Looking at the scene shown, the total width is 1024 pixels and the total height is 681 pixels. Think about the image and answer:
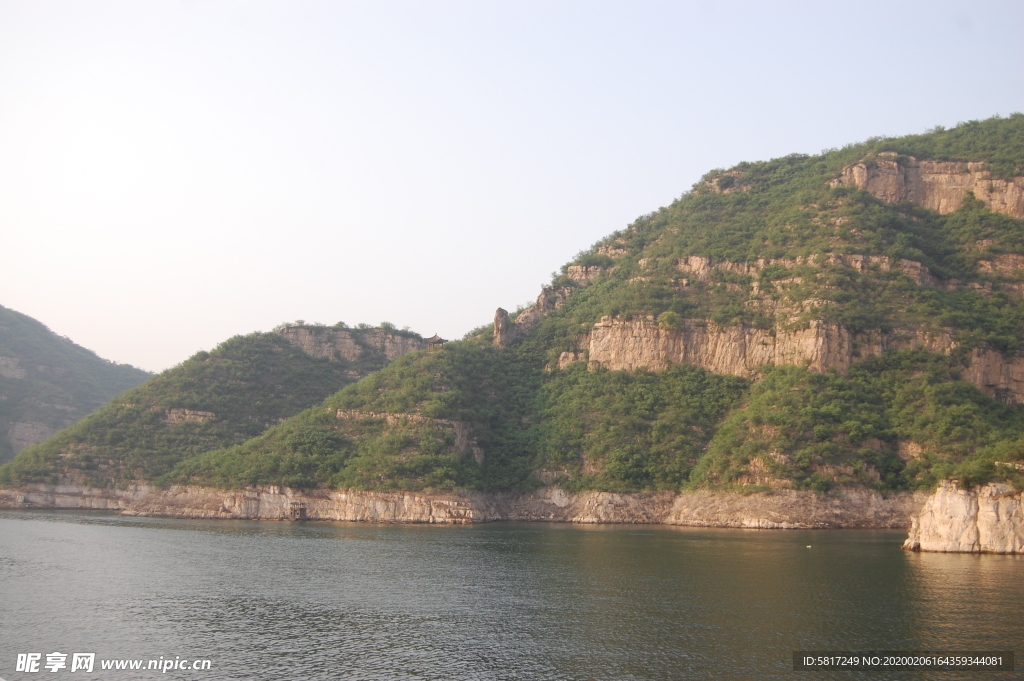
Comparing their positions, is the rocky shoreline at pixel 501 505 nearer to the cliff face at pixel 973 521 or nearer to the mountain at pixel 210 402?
the mountain at pixel 210 402

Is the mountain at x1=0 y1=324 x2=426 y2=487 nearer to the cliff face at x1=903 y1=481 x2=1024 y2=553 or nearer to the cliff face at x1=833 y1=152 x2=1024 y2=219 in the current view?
the cliff face at x1=833 y1=152 x2=1024 y2=219

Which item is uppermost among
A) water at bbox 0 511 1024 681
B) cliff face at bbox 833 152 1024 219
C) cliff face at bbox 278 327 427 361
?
cliff face at bbox 833 152 1024 219

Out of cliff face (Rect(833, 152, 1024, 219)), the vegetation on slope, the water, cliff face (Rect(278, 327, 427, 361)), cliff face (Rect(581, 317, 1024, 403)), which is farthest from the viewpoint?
cliff face (Rect(278, 327, 427, 361))

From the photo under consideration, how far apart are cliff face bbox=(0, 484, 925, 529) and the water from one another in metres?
12.1

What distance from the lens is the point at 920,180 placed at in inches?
4316

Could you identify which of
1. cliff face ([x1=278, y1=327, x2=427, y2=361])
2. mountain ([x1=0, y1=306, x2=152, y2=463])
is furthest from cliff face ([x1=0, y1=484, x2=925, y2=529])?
mountain ([x1=0, y1=306, x2=152, y2=463])

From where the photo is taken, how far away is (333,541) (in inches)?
2544

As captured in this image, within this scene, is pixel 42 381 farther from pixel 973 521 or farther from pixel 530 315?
pixel 973 521

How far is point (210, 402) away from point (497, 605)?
7567 cm

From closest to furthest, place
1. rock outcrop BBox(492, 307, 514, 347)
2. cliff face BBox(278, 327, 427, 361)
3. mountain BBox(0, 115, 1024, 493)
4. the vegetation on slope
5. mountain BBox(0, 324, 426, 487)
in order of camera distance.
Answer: mountain BBox(0, 115, 1024, 493) < the vegetation on slope < mountain BBox(0, 324, 426, 487) < rock outcrop BBox(492, 307, 514, 347) < cliff face BBox(278, 327, 427, 361)

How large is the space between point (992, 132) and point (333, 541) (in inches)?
3928

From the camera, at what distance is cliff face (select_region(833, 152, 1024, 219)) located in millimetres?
106562

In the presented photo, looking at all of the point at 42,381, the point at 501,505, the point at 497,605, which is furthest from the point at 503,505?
the point at 42,381

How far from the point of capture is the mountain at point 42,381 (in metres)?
138
